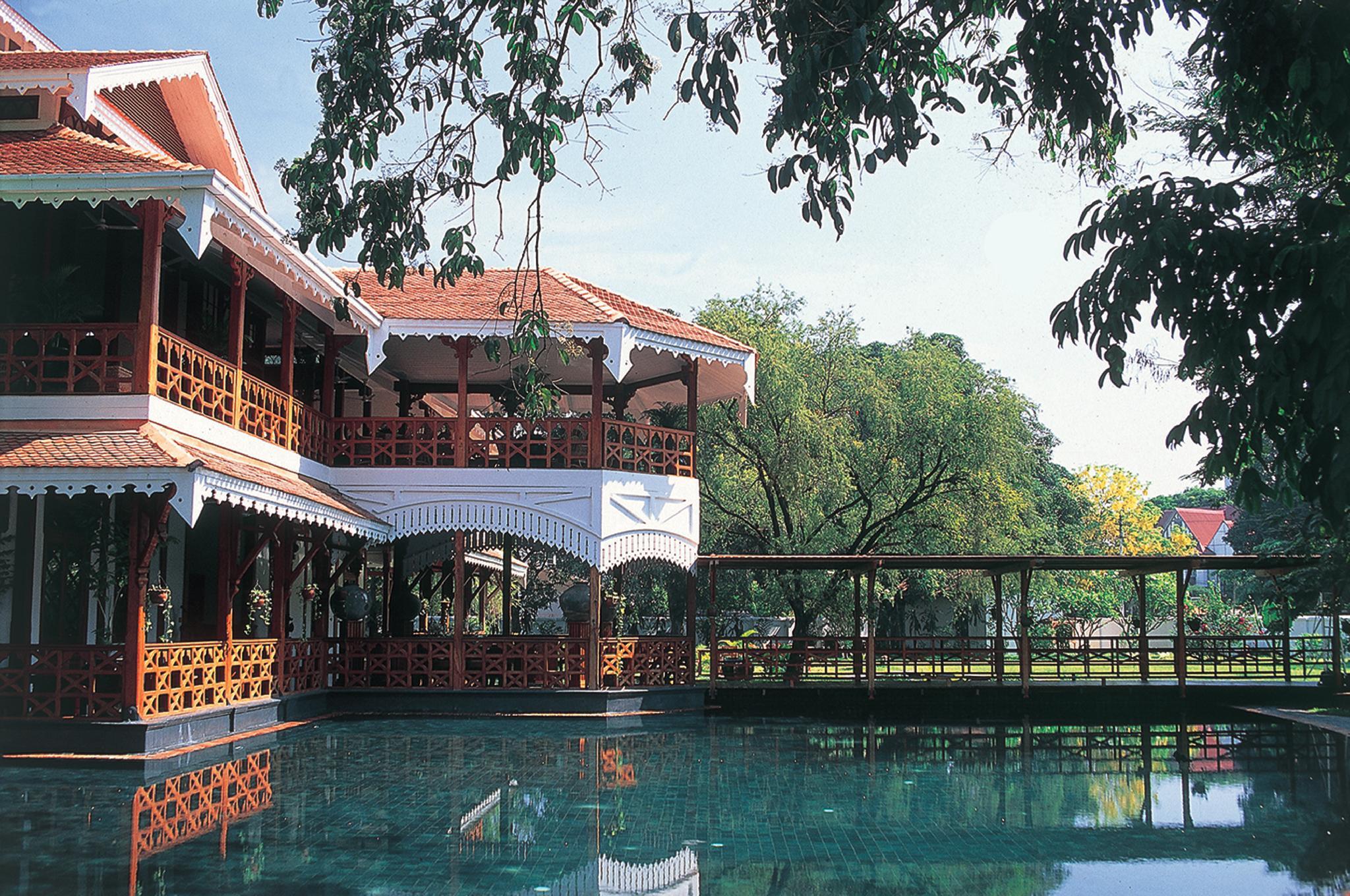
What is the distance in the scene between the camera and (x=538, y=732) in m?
16.5

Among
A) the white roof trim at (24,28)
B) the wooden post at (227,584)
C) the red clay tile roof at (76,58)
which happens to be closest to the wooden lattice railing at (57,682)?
the wooden post at (227,584)

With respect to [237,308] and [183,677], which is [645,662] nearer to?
[183,677]

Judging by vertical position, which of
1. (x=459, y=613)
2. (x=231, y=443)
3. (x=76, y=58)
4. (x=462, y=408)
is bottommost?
(x=459, y=613)

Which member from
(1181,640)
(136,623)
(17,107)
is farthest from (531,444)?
(1181,640)

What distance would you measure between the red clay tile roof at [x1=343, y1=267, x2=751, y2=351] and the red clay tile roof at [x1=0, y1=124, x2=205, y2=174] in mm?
4998

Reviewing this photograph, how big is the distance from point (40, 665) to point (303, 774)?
300 cm

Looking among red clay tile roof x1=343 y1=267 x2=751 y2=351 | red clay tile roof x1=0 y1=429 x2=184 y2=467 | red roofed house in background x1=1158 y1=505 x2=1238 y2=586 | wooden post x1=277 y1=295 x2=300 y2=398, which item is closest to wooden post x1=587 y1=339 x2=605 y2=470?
red clay tile roof x1=343 y1=267 x2=751 y2=351

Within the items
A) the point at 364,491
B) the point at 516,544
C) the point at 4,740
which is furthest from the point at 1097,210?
the point at 516,544

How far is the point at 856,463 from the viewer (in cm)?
2550

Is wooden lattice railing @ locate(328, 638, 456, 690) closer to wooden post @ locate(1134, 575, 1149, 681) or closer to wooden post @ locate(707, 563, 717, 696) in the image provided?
wooden post @ locate(707, 563, 717, 696)

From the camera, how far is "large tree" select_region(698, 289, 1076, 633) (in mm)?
24984

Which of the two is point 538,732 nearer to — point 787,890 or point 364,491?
point 364,491

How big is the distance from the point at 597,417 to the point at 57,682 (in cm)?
856

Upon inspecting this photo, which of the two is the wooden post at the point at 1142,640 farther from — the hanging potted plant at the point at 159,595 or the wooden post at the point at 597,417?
the hanging potted plant at the point at 159,595
